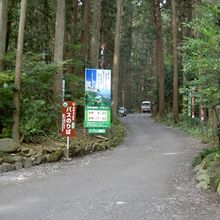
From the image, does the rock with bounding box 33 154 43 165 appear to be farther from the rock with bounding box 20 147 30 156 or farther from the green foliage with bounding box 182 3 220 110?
the green foliage with bounding box 182 3 220 110

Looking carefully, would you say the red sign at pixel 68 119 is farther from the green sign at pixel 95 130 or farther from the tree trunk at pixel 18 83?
the green sign at pixel 95 130

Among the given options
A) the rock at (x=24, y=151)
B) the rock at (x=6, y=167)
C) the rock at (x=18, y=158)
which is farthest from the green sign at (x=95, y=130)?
the rock at (x=6, y=167)

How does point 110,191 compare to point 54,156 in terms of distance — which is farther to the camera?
point 54,156

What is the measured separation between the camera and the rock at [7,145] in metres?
12.8

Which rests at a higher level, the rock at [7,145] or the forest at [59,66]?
the forest at [59,66]

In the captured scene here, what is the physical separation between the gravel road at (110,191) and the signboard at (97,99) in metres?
3.53

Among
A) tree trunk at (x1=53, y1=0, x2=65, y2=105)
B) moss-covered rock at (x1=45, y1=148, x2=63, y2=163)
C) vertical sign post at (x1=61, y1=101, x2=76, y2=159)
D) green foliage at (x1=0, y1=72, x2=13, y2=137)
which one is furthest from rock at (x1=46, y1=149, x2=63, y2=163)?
tree trunk at (x1=53, y1=0, x2=65, y2=105)

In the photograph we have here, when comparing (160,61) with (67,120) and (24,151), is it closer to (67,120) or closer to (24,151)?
(67,120)

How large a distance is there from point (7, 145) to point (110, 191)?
5.02 metres

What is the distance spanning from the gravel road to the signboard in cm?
353

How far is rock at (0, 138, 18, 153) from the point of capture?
42.0 ft

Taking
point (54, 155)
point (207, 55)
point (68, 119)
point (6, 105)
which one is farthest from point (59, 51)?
point (207, 55)

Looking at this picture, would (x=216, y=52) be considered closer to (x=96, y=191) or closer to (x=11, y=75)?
(x=96, y=191)

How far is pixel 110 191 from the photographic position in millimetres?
9039
